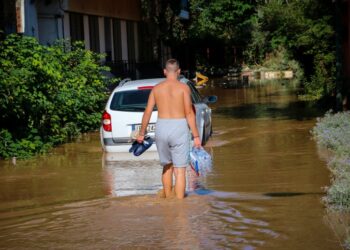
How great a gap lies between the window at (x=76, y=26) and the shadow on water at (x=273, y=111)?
703cm

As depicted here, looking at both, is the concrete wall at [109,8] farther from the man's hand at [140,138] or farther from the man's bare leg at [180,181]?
the man's bare leg at [180,181]

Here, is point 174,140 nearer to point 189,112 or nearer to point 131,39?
point 189,112

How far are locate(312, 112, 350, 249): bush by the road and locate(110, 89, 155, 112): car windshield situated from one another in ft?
11.0

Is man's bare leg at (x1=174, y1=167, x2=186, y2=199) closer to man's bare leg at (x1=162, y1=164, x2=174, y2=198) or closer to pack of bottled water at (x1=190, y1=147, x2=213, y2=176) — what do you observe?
man's bare leg at (x1=162, y1=164, x2=174, y2=198)

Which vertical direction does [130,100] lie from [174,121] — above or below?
above

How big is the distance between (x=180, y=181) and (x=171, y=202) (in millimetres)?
299

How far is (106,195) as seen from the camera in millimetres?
10320

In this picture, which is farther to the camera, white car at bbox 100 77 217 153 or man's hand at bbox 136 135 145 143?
white car at bbox 100 77 217 153

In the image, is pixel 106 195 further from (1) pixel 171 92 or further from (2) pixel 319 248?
(2) pixel 319 248

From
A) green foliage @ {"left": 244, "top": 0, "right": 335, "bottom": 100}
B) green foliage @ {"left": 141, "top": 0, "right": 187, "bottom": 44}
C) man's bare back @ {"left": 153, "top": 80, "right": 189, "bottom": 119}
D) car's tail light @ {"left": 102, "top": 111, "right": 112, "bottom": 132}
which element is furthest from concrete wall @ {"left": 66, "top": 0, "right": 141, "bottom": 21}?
man's bare back @ {"left": 153, "top": 80, "right": 189, "bottom": 119}

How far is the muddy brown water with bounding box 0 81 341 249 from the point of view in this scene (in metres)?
7.55

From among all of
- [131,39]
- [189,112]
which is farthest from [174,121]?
[131,39]

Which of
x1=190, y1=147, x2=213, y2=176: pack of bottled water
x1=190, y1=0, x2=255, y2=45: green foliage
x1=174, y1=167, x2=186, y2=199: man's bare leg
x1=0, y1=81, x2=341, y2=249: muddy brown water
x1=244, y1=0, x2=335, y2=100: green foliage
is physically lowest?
x1=0, y1=81, x2=341, y2=249: muddy brown water

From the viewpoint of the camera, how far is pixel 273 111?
2272 centimetres
